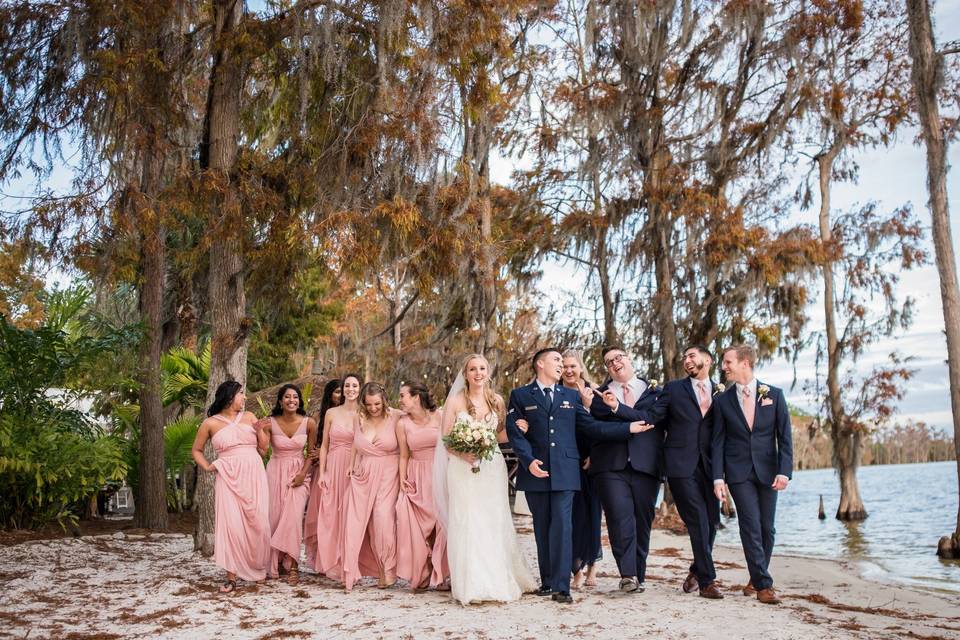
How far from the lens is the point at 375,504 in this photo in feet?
26.0

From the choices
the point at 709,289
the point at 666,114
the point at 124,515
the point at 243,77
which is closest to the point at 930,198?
the point at 709,289

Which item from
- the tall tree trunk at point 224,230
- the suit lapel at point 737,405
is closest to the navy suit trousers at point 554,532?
the suit lapel at point 737,405

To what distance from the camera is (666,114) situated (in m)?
20.8

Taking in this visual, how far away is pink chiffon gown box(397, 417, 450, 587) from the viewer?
7.65 metres

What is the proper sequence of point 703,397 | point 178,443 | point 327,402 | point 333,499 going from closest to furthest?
point 703,397 < point 333,499 < point 327,402 < point 178,443

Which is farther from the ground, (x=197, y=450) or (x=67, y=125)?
(x=67, y=125)

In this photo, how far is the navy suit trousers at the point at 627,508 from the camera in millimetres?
6941

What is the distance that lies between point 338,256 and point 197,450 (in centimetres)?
291

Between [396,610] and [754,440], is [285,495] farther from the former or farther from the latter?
[754,440]

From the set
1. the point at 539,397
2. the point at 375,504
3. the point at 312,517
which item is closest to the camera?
the point at 539,397

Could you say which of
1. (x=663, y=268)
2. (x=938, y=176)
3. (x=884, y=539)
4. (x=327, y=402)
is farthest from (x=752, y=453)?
(x=884, y=539)

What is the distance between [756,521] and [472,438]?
2235mm

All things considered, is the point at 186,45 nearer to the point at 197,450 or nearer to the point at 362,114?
the point at 362,114

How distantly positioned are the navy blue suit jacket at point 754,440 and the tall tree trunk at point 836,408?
1821 centimetres
